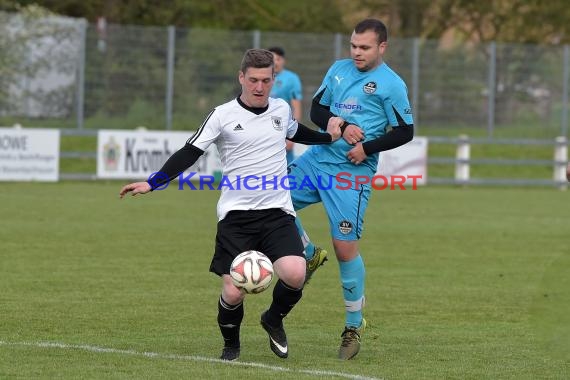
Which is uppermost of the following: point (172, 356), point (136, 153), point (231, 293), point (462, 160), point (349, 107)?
point (462, 160)

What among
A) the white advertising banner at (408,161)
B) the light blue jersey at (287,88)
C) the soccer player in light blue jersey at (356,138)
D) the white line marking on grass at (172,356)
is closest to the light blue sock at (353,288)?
the soccer player in light blue jersey at (356,138)

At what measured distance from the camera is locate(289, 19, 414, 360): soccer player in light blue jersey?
806 cm

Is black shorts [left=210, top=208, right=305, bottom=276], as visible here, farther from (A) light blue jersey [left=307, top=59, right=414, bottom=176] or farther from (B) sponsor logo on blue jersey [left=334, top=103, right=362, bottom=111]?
(B) sponsor logo on blue jersey [left=334, top=103, right=362, bottom=111]

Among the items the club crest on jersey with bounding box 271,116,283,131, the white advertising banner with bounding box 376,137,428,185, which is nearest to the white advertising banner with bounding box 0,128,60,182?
the white advertising banner with bounding box 376,137,428,185

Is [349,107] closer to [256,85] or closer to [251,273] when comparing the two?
[256,85]

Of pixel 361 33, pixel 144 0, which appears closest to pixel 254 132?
pixel 361 33

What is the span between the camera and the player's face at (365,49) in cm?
805

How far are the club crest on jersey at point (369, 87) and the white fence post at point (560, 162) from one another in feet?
63.7

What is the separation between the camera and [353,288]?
8.12 metres

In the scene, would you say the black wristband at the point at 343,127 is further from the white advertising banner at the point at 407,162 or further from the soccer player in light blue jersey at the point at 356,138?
the white advertising banner at the point at 407,162

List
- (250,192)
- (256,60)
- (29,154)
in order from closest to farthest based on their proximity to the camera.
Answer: (256,60)
(250,192)
(29,154)

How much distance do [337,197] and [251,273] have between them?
3.51 feet

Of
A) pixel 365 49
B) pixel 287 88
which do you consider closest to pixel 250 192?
pixel 365 49

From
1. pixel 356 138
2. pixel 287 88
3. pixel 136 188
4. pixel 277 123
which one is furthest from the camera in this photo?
pixel 287 88
